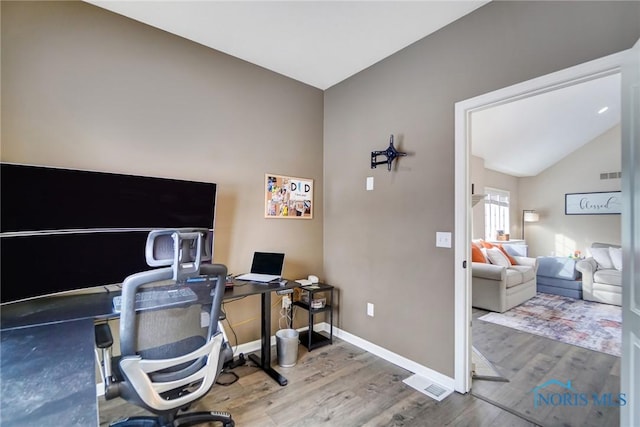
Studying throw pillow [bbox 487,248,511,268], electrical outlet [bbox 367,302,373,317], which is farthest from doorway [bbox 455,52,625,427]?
throw pillow [bbox 487,248,511,268]

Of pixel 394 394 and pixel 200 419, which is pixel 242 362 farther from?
pixel 394 394

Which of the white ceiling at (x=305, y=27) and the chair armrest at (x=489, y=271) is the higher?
the white ceiling at (x=305, y=27)

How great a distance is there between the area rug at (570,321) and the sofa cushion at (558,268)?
0.42 m

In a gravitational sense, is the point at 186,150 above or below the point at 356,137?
below

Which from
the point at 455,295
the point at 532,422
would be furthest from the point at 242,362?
the point at 532,422

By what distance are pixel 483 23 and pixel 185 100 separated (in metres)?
2.45

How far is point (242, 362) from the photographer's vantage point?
257 cm

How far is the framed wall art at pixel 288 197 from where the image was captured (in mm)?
3004

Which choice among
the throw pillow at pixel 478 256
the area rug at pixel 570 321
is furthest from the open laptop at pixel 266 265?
the throw pillow at pixel 478 256

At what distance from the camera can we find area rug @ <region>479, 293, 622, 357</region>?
3.15 metres

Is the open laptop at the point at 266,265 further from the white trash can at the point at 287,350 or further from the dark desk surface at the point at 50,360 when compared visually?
the dark desk surface at the point at 50,360

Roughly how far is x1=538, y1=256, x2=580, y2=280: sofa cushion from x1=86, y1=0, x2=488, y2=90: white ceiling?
5053 millimetres

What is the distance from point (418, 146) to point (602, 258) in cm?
509

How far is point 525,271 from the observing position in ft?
15.3
